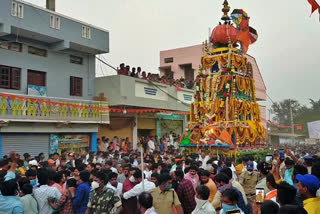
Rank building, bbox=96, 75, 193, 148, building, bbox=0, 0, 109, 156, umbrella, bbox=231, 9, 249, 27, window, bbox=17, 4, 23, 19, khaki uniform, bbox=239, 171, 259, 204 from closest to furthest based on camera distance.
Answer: khaki uniform, bbox=239, 171, 259, 204
building, bbox=0, 0, 109, 156
window, bbox=17, 4, 23, 19
umbrella, bbox=231, 9, 249, 27
building, bbox=96, 75, 193, 148

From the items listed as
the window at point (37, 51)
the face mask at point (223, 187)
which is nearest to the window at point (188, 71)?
the window at point (37, 51)

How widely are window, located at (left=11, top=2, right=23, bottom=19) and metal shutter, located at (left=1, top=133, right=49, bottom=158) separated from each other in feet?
18.4

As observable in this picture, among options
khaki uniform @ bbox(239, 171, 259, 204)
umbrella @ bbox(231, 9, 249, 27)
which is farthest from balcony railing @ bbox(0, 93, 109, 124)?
khaki uniform @ bbox(239, 171, 259, 204)

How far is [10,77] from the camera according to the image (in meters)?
15.5

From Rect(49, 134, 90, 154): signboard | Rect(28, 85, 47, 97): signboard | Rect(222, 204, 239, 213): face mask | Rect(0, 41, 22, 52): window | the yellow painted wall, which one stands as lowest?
Rect(222, 204, 239, 213): face mask

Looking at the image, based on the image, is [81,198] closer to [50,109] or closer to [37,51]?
Answer: [50,109]

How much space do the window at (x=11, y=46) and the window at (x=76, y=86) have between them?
11.7 ft

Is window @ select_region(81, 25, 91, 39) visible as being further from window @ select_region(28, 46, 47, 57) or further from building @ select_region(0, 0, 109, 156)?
window @ select_region(28, 46, 47, 57)

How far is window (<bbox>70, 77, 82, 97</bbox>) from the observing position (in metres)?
18.6

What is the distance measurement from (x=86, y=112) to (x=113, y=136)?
426 cm

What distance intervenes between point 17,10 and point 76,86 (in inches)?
216

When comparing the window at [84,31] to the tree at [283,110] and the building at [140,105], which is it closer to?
the building at [140,105]

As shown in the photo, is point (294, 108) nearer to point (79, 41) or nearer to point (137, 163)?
point (79, 41)

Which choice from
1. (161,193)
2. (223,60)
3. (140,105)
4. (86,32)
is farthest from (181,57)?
(161,193)
